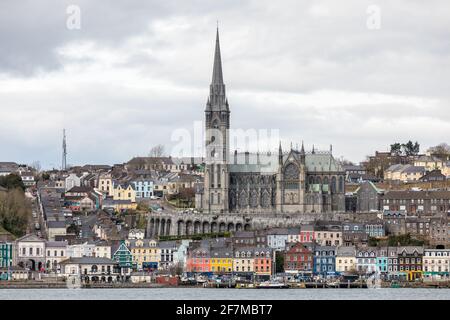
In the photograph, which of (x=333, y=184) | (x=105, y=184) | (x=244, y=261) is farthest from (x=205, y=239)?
(x=105, y=184)

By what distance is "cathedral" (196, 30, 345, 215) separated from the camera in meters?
94.4

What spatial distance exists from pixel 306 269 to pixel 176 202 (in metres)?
29.9

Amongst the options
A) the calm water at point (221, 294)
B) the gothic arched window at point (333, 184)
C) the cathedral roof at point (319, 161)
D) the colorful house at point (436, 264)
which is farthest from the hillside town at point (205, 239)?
the calm water at point (221, 294)

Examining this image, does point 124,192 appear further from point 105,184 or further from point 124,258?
point 124,258

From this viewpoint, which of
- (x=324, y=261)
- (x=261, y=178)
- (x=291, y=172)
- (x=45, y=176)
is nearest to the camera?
(x=324, y=261)

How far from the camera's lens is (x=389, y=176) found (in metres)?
112

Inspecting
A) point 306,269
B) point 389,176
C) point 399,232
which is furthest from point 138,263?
point 389,176

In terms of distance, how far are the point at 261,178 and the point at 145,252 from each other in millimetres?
18681

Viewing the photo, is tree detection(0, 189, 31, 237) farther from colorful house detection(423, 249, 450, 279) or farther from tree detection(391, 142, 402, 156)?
tree detection(391, 142, 402, 156)

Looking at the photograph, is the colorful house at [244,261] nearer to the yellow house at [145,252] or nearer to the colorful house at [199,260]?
the colorful house at [199,260]

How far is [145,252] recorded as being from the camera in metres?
79.1

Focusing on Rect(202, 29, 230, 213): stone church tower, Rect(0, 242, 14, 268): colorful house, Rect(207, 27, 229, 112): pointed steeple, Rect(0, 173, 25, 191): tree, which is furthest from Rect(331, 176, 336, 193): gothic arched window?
Rect(0, 242, 14, 268): colorful house

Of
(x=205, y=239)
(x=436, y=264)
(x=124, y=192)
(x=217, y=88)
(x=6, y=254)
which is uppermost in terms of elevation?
(x=217, y=88)
